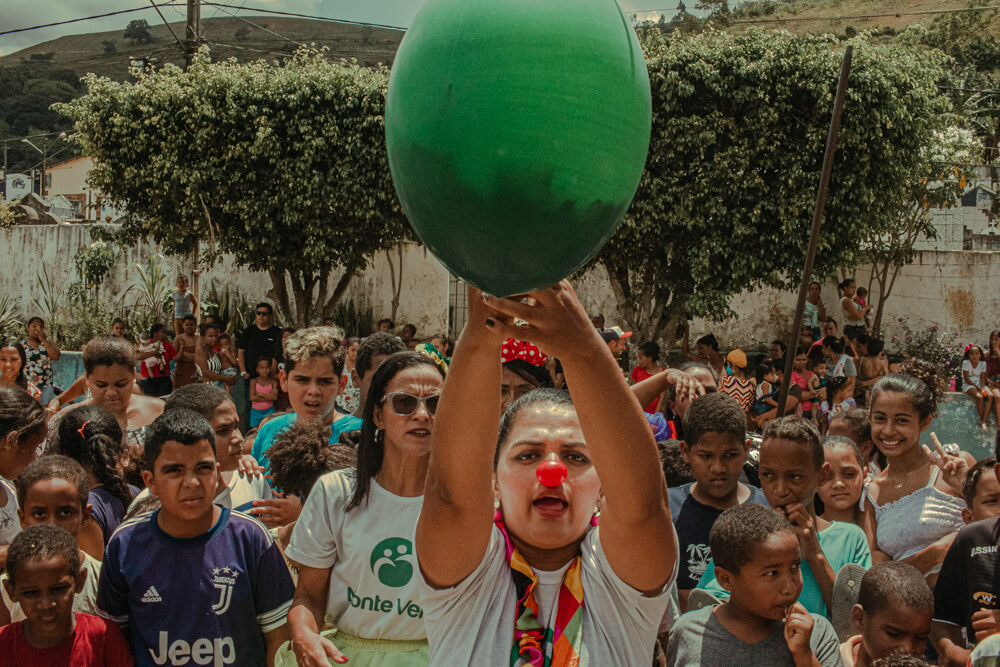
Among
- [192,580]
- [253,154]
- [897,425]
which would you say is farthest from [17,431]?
[253,154]

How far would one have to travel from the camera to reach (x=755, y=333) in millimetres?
18062

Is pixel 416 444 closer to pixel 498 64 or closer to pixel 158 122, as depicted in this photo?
pixel 498 64

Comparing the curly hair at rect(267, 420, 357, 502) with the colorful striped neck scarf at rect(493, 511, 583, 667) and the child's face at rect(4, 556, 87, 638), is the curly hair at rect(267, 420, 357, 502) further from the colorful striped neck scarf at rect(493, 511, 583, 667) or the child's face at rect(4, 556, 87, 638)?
the colorful striped neck scarf at rect(493, 511, 583, 667)

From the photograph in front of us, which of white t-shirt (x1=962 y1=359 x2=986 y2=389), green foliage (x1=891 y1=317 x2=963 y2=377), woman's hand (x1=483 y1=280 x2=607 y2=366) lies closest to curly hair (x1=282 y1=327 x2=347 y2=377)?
woman's hand (x1=483 y1=280 x2=607 y2=366)

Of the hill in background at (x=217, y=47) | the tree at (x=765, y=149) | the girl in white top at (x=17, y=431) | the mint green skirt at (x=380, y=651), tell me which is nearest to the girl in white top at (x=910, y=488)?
the mint green skirt at (x=380, y=651)

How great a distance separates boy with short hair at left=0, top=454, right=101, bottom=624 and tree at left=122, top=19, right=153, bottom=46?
122908 mm

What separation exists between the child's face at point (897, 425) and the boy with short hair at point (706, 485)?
900 mm

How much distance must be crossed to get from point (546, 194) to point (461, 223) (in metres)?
0.14

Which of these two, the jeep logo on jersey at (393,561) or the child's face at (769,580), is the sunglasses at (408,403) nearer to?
the jeep logo on jersey at (393,561)

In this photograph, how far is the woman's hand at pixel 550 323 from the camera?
57.8 inches

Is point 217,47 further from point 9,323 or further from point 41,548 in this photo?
point 41,548

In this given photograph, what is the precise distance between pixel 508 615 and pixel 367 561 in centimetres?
94

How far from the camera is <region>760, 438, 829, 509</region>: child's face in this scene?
3.50 meters

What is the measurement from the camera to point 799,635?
8.64ft
